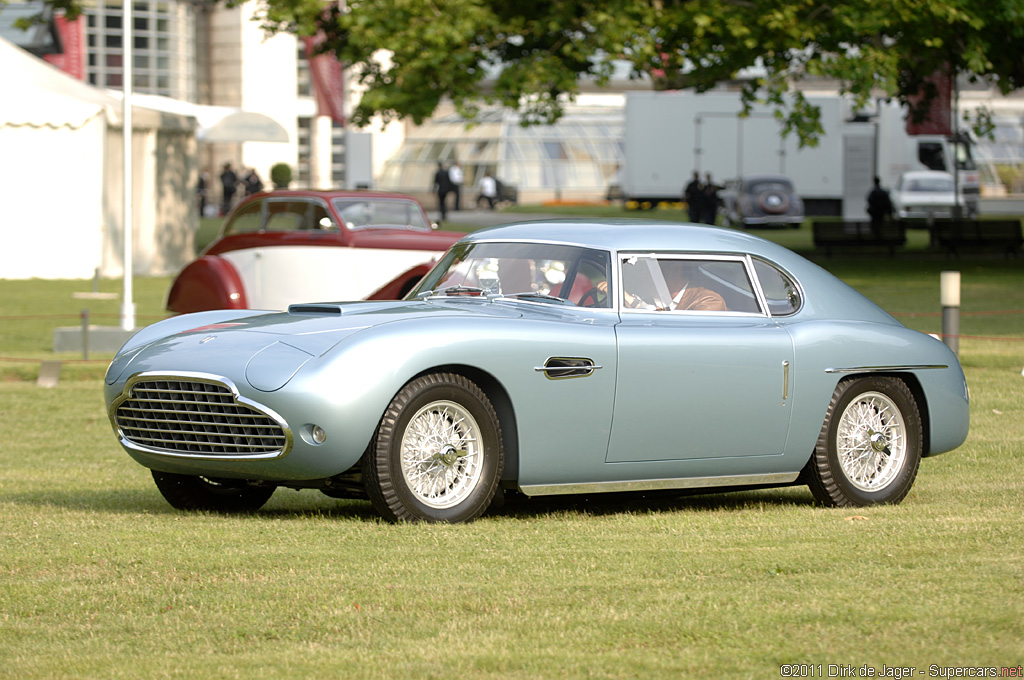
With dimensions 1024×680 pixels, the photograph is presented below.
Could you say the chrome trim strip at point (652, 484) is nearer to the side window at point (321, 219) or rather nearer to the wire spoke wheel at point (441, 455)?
the wire spoke wheel at point (441, 455)

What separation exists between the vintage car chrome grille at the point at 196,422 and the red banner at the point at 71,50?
35767 millimetres

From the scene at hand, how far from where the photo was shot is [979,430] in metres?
10.6

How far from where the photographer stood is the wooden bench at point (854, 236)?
32844 mm

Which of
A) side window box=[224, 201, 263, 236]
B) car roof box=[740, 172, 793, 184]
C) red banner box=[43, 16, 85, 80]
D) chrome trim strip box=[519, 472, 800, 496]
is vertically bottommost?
chrome trim strip box=[519, 472, 800, 496]

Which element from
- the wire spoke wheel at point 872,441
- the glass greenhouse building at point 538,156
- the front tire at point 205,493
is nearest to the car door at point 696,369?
the wire spoke wheel at point 872,441

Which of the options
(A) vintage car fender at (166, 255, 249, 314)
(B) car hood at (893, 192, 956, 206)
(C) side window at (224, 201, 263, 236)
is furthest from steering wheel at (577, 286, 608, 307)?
(B) car hood at (893, 192, 956, 206)

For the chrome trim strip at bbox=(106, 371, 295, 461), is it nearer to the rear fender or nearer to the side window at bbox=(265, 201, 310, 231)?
the rear fender

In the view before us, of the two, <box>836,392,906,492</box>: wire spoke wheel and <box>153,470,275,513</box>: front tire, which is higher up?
<box>836,392,906,492</box>: wire spoke wheel

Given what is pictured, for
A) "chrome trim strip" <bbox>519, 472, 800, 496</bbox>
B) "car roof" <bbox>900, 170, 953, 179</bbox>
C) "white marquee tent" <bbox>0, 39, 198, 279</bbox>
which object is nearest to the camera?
"chrome trim strip" <bbox>519, 472, 800, 496</bbox>

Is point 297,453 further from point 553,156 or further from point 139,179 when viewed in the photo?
point 553,156

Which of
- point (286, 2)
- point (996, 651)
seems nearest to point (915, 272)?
point (286, 2)

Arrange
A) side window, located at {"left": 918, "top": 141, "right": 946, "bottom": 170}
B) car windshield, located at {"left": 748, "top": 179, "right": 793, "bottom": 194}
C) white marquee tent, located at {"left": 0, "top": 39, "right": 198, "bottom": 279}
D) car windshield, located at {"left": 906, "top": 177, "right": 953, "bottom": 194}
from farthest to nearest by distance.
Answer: side window, located at {"left": 918, "top": 141, "right": 946, "bottom": 170} < car windshield, located at {"left": 906, "top": 177, "right": 953, "bottom": 194} < car windshield, located at {"left": 748, "top": 179, "right": 793, "bottom": 194} < white marquee tent, located at {"left": 0, "top": 39, "right": 198, "bottom": 279}

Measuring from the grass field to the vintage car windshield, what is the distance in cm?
108

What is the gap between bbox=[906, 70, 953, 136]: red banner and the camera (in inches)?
1265
